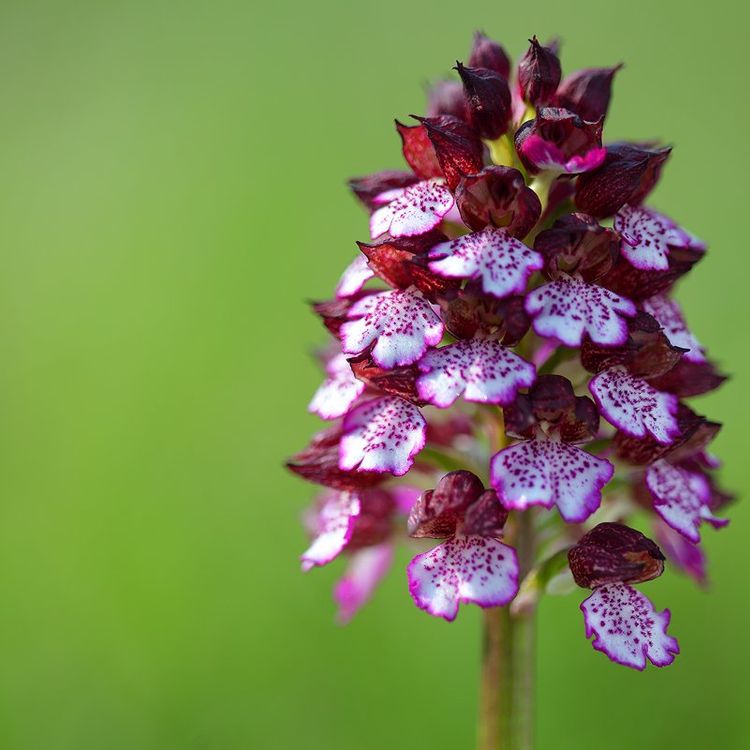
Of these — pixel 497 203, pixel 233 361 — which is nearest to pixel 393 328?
pixel 497 203

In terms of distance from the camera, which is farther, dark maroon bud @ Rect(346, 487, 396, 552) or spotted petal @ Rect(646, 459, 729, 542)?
dark maroon bud @ Rect(346, 487, 396, 552)

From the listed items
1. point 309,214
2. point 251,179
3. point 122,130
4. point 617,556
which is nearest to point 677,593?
point 617,556

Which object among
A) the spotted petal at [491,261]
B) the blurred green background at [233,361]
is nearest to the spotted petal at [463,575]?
the spotted petal at [491,261]

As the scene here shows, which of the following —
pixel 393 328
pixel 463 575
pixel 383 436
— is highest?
pixel 393 328

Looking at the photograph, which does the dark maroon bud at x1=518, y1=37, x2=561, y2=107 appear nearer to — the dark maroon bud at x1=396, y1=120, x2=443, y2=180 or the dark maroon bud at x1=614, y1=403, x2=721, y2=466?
the dark maroon bud at x1=396, y1=120, x2=443, y2=180

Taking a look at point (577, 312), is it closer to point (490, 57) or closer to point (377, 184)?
point (377, 184)

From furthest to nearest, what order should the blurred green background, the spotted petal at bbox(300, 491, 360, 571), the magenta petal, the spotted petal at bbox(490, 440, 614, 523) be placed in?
1. the blurred green background
2. the magenta petal
3. the spotted petal at bbox(300, 491, 360, 571)
4. the spotted petal at bbox(490, 440, 614, 523)

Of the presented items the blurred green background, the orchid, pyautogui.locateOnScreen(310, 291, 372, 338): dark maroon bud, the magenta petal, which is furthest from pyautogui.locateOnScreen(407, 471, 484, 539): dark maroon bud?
the blurred green background
